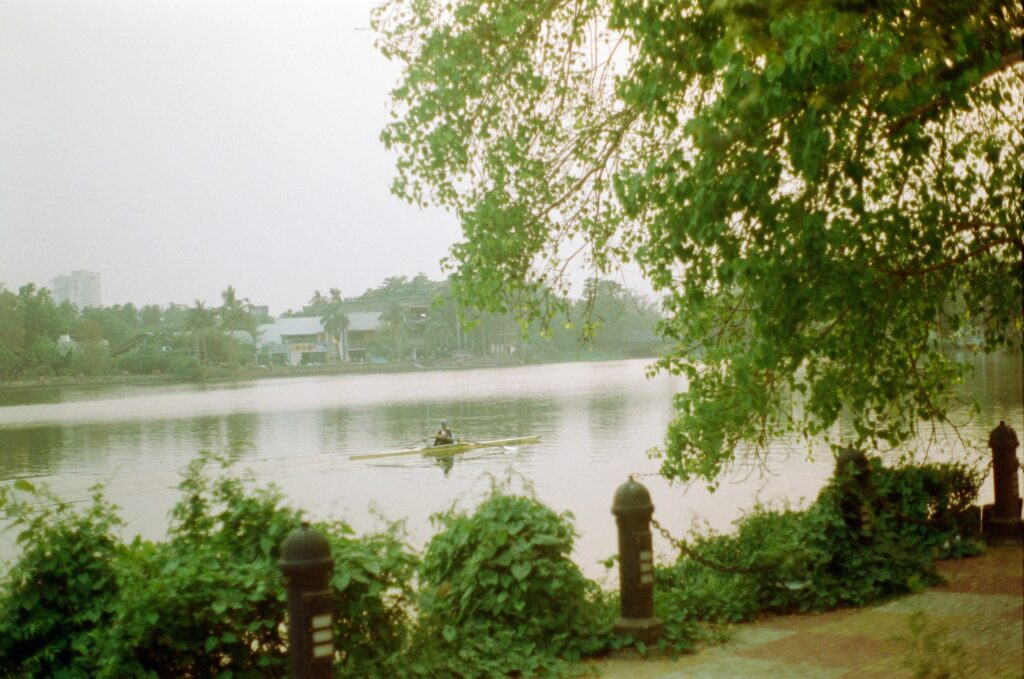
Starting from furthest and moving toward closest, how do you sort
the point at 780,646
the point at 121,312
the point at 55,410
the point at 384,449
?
the point at 121,312, the point at 55,410, the point at 384,449, the point at 780,646

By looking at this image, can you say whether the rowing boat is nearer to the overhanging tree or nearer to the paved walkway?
the overhanging tree

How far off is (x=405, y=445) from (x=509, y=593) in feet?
137

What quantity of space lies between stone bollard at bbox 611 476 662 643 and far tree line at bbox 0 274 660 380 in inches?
1571

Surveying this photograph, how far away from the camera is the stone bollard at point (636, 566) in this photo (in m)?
7.02

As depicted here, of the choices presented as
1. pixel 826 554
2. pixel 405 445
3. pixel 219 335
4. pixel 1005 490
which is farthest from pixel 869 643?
Result: pixel 219 335

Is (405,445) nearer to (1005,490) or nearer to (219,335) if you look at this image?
(1005,490)

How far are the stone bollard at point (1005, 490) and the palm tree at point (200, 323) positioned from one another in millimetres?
102005

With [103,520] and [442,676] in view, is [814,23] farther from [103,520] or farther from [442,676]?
[103,520]

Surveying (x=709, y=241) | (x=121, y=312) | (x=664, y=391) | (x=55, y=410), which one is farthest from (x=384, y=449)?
(x=121, y=312)

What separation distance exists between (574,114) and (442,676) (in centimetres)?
771

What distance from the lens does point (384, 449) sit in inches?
1852

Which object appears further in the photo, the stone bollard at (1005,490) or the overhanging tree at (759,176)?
the stone bollard at (1005,490)

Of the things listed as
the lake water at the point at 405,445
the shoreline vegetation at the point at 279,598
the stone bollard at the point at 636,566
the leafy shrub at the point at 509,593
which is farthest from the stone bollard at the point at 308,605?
the stone bollard at the point at 636,566

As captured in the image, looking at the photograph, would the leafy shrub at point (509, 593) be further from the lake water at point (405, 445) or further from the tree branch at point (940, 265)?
the tree branch at point (940, 265)
